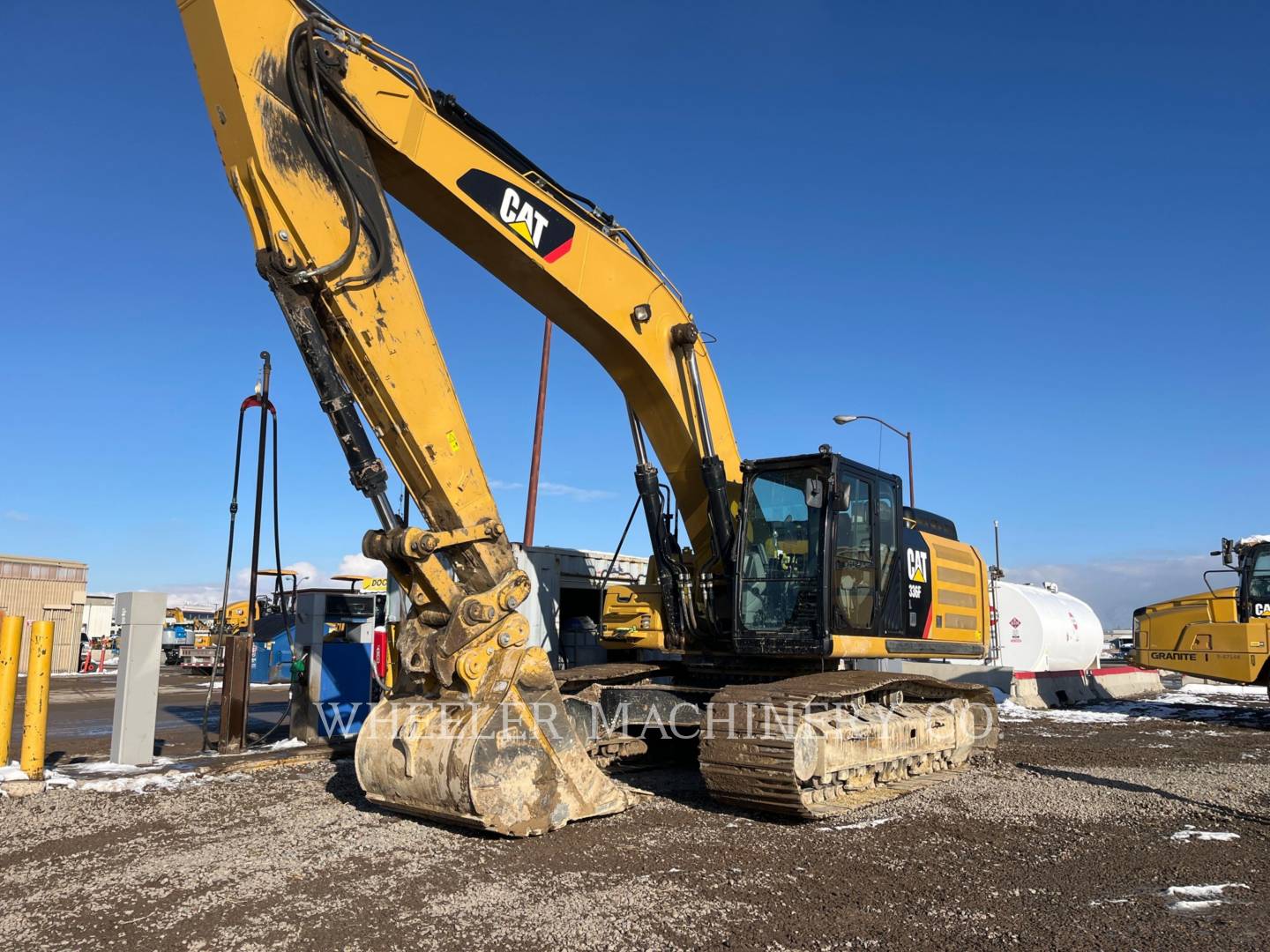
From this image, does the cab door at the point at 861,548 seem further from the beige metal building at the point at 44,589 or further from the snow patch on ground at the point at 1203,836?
the beige metal building at the point at 44,589

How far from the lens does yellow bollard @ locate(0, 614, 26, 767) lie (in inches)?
346

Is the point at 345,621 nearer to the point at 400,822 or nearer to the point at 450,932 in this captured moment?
the point at 400,822

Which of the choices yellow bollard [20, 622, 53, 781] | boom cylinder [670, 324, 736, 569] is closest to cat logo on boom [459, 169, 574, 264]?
boom cylinder [670, 324, 736, 569]

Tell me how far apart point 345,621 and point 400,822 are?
293 inches

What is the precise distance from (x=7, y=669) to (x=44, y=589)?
114ft

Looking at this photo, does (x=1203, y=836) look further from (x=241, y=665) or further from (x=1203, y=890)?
(x=241, y=665)

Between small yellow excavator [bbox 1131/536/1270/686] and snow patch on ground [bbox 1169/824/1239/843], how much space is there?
10.4m

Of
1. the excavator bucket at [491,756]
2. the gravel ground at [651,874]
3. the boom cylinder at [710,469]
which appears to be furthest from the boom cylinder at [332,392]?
the boom cylinder at [710,469]

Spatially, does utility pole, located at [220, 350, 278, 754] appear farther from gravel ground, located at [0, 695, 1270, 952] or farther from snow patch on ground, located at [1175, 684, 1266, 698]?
snow patch on ground, located at [1175, 684, 1266, 698]

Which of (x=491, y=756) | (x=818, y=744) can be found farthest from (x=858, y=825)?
(x=491, y=756)

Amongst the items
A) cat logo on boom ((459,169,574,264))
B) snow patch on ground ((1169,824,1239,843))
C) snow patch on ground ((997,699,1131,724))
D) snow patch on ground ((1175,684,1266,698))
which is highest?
cat logo on boom ((459,169,574,264))

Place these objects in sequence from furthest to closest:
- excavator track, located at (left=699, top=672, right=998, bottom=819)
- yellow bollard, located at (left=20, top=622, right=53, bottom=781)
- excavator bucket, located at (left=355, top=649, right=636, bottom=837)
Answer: yellow bollard, located at (left=20, top=622, right=53, bottom=781) → excavator track, located at (left=699, top=672, right=998, bottom=819) → excavator bucket, located at (left=355, top=649, right=636, bottom=837)

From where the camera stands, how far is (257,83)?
591cm

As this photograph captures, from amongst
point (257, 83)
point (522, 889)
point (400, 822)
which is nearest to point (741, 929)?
point (522, 889)
